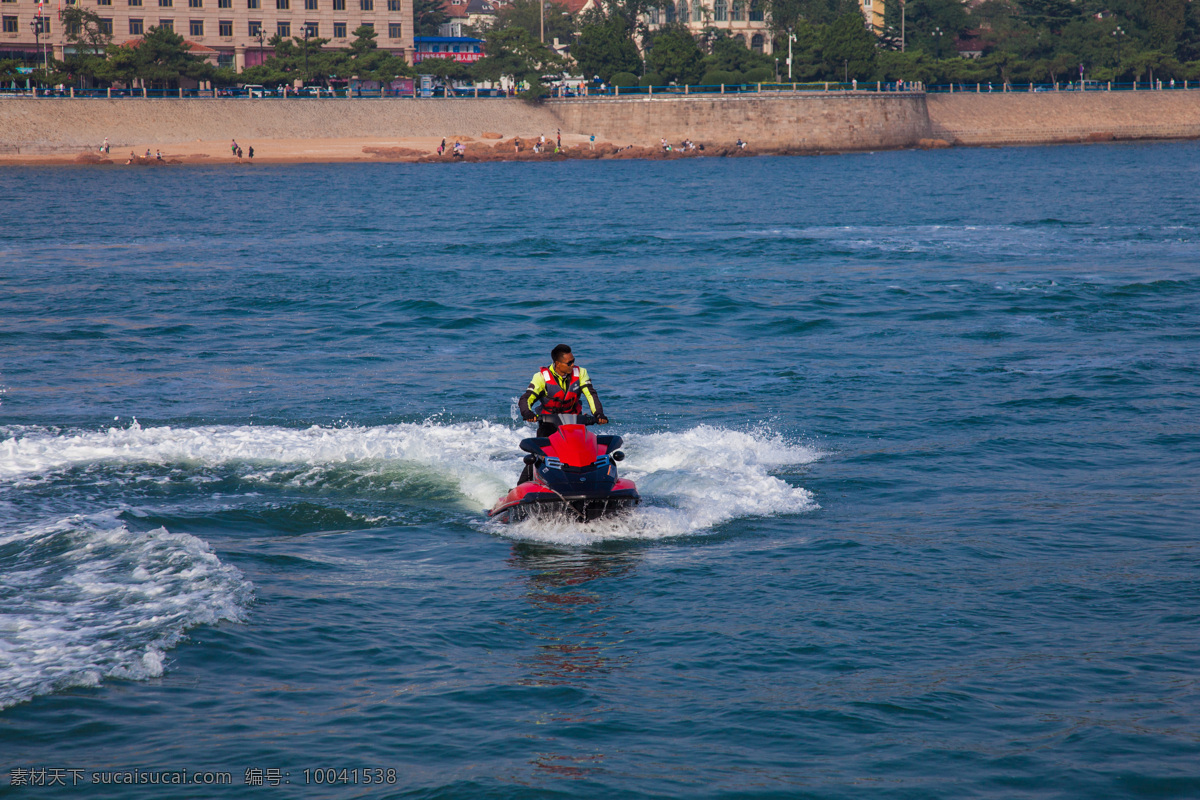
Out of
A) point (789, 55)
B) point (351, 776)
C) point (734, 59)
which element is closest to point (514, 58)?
point (734, 59)

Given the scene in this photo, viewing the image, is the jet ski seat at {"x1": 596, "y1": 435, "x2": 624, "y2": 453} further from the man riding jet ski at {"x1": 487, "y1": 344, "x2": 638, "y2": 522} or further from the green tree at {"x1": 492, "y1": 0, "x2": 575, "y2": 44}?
the green tree at {"x1": 492, "y1": 0, "x2": 575, "y2": 44}

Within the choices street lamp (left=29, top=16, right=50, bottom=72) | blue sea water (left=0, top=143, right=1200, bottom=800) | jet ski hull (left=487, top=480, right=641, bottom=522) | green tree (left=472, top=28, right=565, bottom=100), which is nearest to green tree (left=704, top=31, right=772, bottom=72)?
green tree (left=472, top=28, right=565, bottom=100)

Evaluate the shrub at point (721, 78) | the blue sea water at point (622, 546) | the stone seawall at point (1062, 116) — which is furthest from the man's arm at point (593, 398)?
the stone seawall at point (1062, 116)

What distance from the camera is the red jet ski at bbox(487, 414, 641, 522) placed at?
1033cm

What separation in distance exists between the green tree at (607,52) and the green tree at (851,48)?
55.9 ft

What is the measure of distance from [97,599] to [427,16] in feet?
449

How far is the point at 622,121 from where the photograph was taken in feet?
316

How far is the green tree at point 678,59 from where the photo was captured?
99.8m

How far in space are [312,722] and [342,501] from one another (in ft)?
16.3

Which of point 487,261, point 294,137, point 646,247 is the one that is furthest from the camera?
point 294,137

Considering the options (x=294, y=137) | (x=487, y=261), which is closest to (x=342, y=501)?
(x=487, y=261)

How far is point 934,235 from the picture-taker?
3719 centimetres

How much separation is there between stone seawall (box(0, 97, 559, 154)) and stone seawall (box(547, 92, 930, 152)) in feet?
13.8

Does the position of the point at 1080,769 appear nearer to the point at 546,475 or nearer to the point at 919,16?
the point at 546,475
